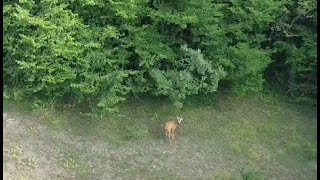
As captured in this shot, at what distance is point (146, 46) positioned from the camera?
11969 mm

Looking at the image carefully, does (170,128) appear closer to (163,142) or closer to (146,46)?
(163,142)

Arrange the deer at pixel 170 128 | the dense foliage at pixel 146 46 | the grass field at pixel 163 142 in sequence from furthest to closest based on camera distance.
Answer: the dense foliage at pixel 146 46
the deer at pixel 170 128
the grass field at pixel 163 142

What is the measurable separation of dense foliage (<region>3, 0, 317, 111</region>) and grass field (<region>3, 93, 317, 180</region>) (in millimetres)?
465

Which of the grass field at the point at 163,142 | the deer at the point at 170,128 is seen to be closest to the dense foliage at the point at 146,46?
the grass field at the point at 163,142

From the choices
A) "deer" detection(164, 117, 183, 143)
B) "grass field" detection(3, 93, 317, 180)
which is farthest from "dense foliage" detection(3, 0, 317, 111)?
"deer" detection(164, 117, 183, 143)

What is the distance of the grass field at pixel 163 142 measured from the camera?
10539mm

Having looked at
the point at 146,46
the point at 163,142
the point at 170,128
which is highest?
the point at 146,46

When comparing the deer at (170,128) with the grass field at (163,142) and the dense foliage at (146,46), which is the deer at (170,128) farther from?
the dense foliage at (146,46)

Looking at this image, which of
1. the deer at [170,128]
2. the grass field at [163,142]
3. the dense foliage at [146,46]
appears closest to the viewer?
the grass field at [163,142]

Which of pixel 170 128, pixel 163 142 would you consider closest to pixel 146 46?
pixel 170 128

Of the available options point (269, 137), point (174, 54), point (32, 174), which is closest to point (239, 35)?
point (174, 54)

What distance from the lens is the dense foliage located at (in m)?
11.6

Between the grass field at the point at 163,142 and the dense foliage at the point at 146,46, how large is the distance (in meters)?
0.46

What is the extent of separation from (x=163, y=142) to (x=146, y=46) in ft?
6.51
